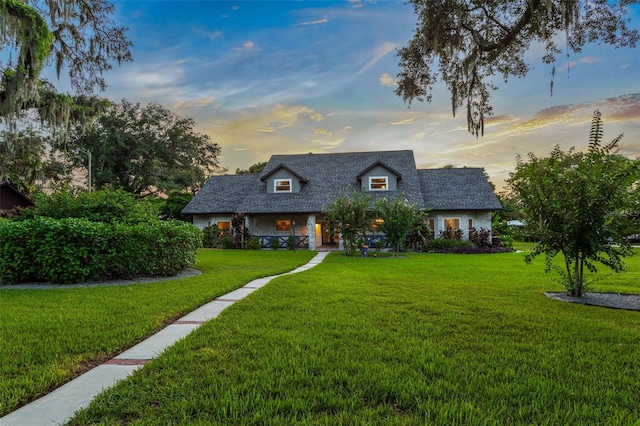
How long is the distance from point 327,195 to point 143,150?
19996 mm

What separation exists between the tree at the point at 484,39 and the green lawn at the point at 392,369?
3866 mm

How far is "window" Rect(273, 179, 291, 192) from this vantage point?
939 inches

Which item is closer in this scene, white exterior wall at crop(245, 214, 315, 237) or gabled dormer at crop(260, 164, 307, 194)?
white exterior wall at crop(245, 214, 315, 237)

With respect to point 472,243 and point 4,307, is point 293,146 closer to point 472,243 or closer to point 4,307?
point 472,243

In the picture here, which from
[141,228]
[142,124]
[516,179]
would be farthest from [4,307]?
[142,124]

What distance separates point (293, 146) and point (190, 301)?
24.1m

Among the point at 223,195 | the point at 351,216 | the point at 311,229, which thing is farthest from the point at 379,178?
the point at 223,195

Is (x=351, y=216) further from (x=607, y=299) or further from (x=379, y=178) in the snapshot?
(x=607, y=299)

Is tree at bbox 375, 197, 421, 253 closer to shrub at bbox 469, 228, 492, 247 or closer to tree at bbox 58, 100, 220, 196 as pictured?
shrub at bbox 469, 228, 492, 247

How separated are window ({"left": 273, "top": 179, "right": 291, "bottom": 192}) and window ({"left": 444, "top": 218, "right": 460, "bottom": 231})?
1021 cm

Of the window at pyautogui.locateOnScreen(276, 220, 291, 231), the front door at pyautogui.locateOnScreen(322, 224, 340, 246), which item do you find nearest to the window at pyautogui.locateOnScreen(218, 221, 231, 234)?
the window at pyautogui.locateOnScreen(276, 220, 291, 231)

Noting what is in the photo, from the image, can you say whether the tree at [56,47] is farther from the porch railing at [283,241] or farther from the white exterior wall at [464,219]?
the white exterior wall at [464,219]

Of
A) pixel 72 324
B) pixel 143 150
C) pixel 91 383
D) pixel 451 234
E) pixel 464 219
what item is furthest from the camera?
pixel 143 150

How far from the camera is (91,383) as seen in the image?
302 centimetres
